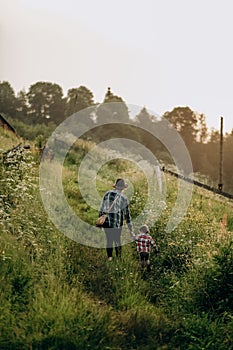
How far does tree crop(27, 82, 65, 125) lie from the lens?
45.8 m

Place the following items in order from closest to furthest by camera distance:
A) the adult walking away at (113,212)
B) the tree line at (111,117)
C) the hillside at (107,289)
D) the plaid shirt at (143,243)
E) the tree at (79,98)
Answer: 1. the hillside at (107,289)
2. the adult walking away at (113,212)
3. the plaid shirt at (143,243)
4. the tree line at (111,117)
5. the tree at (79,98)

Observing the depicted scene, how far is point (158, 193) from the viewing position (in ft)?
52.1

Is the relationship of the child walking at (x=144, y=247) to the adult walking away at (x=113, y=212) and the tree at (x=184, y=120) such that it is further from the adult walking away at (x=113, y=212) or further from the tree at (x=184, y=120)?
the tree at (x=184, y=120)

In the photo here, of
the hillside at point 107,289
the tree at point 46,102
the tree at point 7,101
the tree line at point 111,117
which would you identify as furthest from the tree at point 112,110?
the hillside at point 107,289

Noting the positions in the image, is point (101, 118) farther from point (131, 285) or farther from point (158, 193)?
point (131, 285)

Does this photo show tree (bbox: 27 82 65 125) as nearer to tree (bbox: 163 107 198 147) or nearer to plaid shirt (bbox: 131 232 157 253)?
tree (bbox: 163 107 198 147)

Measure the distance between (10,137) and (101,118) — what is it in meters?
23.0

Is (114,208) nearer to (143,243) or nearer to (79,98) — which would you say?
(143,243)

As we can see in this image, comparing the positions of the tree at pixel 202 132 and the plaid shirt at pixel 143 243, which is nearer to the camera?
the plaid shirt at pixel 143 243

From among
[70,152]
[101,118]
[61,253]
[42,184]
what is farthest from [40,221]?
[101,118]

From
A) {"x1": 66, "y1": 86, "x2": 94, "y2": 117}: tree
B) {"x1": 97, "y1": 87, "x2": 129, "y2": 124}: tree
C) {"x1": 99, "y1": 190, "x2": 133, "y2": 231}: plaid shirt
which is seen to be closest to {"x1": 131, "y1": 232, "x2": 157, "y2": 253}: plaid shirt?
{"x1": 99, "y1": 190, "x2": 133, "y2": 231}: plaid shirt

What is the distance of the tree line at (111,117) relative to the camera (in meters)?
43.7

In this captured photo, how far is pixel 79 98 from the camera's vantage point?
47.5 metres

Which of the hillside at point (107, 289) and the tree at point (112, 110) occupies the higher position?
the tree at point (112, 110)
